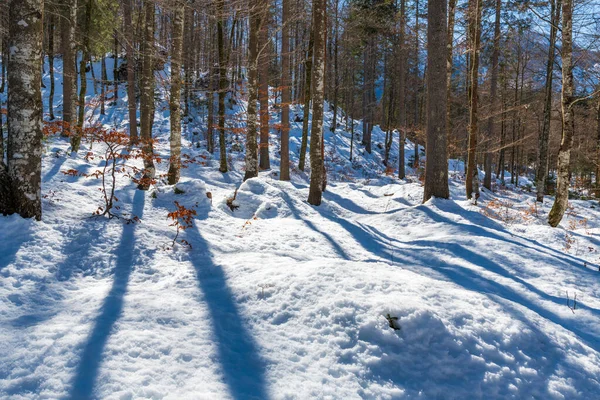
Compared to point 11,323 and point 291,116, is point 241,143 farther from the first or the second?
point 11,323

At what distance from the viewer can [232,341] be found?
2863 millimetres

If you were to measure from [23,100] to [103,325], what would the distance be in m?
3.46

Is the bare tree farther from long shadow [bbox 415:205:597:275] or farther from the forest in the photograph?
long shadow [bbox 415:205:597:275]

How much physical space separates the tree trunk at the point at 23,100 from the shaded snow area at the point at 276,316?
451 millimetres

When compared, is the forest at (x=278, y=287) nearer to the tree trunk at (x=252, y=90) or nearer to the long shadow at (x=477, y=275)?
the long shadow at (x=477, y=275)

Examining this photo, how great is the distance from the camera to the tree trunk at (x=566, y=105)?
8.59 meters

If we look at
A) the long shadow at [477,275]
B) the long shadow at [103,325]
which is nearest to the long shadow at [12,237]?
the long shadow at [103,325]

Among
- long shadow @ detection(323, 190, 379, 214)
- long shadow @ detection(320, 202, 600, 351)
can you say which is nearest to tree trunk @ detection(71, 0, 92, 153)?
long shadow @ detection(323, 190, 379, 214)

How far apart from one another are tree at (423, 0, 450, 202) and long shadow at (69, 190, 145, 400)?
24.0 ft

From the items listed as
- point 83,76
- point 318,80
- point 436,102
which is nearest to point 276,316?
point 318,80

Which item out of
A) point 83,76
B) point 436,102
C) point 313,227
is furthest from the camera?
point 83,76

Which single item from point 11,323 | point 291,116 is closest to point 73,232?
point 11,323

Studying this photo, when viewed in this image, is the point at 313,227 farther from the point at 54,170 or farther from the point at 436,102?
the point at 54,170

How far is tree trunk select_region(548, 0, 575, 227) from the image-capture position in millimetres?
8594
